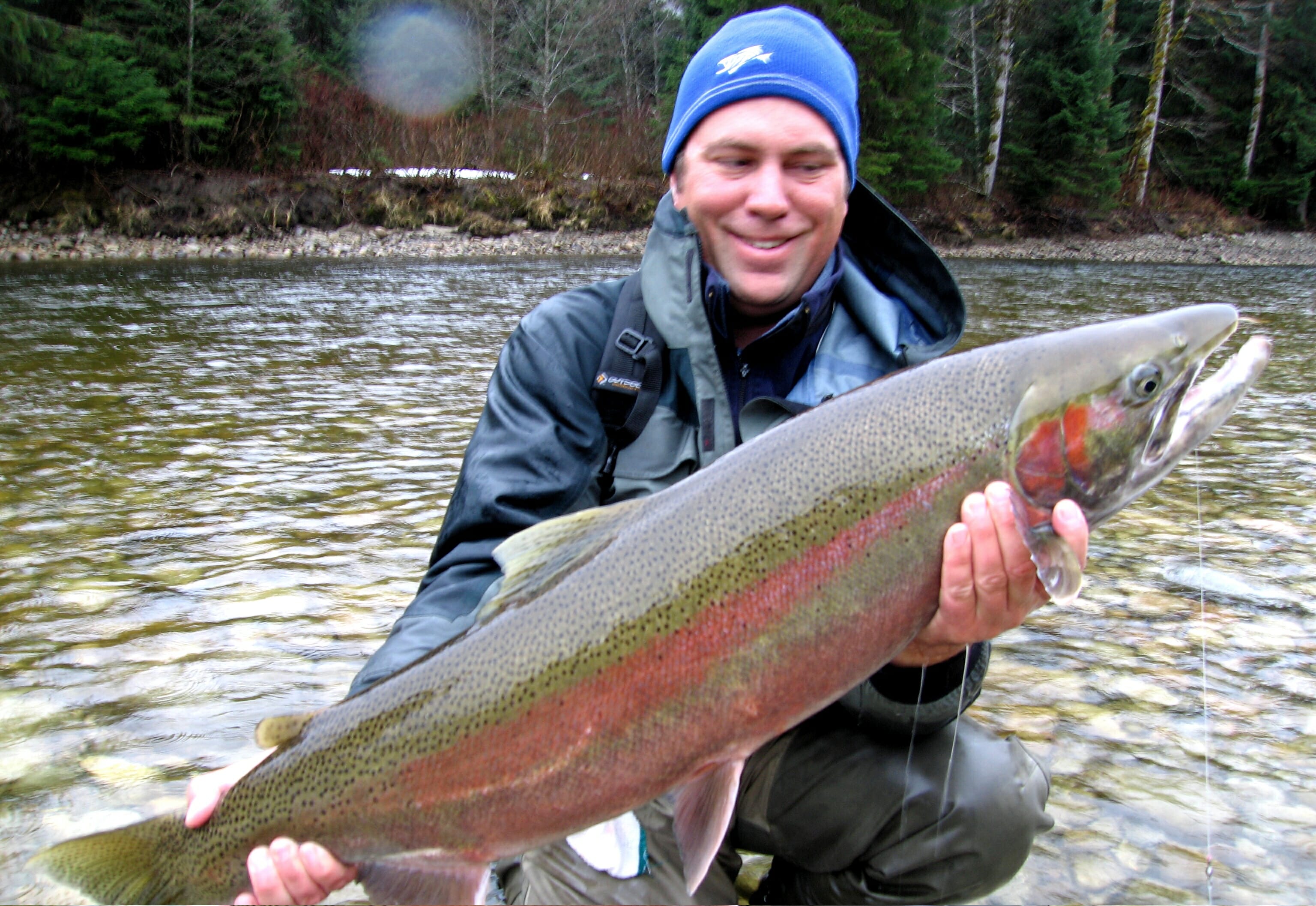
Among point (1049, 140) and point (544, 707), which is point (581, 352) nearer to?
point (544, 707)

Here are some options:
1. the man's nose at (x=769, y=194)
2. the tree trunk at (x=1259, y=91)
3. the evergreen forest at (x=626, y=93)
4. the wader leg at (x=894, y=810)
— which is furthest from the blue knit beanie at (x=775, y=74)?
the tree trunk at (x=1259, y=91)

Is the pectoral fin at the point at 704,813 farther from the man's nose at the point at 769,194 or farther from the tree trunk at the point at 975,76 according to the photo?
the tree trunk at the point at 975,76

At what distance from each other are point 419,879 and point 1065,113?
99.6 feet

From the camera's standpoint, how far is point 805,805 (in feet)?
7.34

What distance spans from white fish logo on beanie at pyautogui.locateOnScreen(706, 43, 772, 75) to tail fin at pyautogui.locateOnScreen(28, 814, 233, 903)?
6.98 ft

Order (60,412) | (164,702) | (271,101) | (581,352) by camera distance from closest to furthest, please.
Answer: (581,352) → (164,702) → (60,412) → (271,101)

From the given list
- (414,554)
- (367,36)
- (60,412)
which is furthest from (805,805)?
(367,36)

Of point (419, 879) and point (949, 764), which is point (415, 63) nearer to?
point (949, 764)

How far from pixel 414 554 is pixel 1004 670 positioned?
2.71m

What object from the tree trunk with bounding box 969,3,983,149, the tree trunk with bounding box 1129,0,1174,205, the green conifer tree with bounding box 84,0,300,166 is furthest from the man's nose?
the tree trunk with bounding box 1129,0,1174,205

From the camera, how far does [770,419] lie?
238cm

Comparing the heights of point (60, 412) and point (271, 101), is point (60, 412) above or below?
below

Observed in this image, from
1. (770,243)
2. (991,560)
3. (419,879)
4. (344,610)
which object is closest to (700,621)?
(991,560)

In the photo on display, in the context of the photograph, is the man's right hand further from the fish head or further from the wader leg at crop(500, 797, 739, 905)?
the fish head
